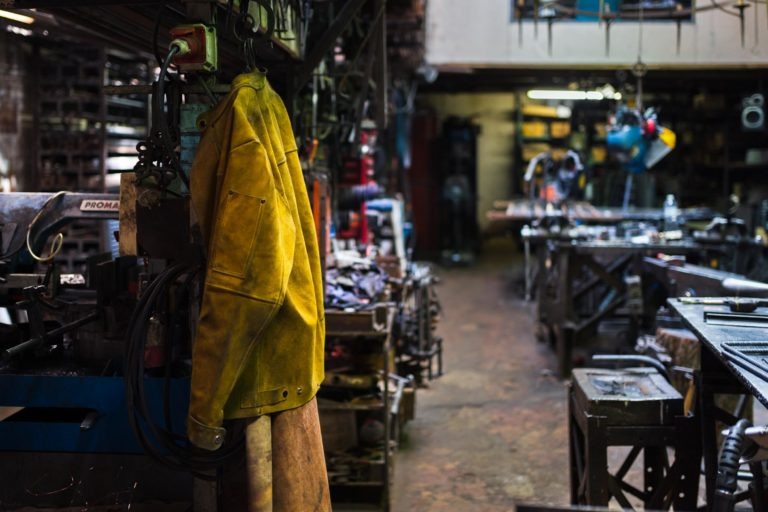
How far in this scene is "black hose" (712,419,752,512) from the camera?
2.02 m

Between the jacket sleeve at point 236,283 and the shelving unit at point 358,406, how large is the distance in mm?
1901

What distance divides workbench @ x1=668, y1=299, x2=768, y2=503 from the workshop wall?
1387cm

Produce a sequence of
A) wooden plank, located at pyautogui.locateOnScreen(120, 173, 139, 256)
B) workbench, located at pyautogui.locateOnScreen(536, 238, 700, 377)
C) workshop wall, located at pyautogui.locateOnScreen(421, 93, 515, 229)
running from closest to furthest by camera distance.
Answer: wooden plank, located at pyautogui.locateOnScreen(120, 173, 139, 256)
workbench, located at pyautogui.locateOnScreen(536, 238, 700, 377)
workshop wall, located at pyautogui.locateOnScreen(421, 93, 515, 229)

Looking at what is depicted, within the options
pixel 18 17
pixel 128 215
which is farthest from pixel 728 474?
pixel 18 17

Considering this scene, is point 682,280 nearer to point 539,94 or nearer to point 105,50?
point 105,50

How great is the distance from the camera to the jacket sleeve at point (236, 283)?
2248 millimetres

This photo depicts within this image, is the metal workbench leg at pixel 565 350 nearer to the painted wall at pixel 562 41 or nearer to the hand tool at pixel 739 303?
the hand tool at pixel 739 303

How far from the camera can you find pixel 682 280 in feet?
18.0

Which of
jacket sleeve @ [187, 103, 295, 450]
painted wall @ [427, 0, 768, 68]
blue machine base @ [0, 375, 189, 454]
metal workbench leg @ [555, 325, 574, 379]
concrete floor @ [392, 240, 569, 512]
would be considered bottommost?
concrete floor @ [392, 240, 569, 512]

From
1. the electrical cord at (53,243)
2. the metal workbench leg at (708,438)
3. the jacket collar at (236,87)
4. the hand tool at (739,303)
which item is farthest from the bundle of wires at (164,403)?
the hand tool at (739,303)

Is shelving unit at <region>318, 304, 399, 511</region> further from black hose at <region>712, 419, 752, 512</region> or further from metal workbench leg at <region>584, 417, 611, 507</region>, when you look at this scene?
black hose at <region>712, 419, 752, 512</region>

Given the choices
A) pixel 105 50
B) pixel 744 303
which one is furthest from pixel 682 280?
pixel 105 50

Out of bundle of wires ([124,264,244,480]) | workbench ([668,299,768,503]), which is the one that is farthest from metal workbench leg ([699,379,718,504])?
bundle of wires ([124,264,244,480])

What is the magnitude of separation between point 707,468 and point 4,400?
2692 mm
